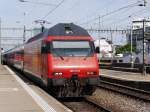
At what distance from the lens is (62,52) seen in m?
18.7

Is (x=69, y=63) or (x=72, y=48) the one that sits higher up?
(x=72, y=48)

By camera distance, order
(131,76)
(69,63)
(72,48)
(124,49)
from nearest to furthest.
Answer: (69,63)
(72,48)
(131,76)
(124,49)

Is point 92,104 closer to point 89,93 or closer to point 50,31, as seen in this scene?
point 89,93

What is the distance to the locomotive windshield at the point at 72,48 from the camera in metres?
18.7

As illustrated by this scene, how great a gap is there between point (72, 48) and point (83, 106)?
8.53ft

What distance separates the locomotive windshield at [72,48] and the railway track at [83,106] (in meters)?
1.89

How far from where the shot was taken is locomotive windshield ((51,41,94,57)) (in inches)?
734

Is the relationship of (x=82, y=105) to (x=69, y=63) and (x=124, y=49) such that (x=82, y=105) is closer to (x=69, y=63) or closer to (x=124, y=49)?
(x=69, y=63)

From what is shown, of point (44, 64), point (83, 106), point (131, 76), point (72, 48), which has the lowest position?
point (83, 106)

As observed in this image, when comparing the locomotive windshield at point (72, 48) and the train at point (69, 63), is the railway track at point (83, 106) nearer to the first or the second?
the train at point (69, 63)

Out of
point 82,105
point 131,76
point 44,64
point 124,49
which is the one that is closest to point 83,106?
point 82,105

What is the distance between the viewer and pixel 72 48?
18.8 metres

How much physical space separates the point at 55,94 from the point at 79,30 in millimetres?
2840

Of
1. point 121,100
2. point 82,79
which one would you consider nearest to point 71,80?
point 82,79
